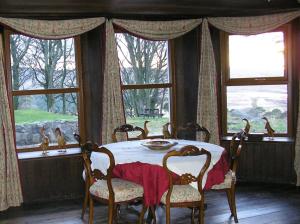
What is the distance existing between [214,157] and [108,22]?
2.20 metres

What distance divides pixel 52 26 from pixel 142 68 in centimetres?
129

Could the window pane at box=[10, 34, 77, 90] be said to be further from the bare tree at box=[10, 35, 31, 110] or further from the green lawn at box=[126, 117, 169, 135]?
the green lawn at box=[126, 117, 169, 135]

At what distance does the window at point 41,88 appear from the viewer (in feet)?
15.9

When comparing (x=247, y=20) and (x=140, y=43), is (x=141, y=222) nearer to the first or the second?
(x=140, y=43)

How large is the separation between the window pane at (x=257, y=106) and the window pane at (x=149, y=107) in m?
0.88

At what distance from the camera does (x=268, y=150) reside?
5203 millimetres

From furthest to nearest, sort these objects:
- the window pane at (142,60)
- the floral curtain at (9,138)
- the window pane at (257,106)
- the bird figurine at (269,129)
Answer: the window pane at (257,106)
the window pane at (142,60)
the bird figurine at (269,129)
the floral curtain at (9,138)

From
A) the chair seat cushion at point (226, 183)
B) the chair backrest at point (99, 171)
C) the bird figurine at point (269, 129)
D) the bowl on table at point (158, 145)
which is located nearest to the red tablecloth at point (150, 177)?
the chair backrest at point (99, 171)

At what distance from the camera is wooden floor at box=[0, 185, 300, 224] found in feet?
13.3

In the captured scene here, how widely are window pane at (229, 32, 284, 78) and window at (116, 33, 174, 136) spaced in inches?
35.6

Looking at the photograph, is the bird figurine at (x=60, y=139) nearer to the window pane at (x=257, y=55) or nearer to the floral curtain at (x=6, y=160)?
the floral curtain at (x=6, y=160)

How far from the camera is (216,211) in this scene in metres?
4.29

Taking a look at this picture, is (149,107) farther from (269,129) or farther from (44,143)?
(269,129)

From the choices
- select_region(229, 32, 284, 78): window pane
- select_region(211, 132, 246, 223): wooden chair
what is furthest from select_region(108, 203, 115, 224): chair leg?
select_region(229, 32, 284, 78): window pane
